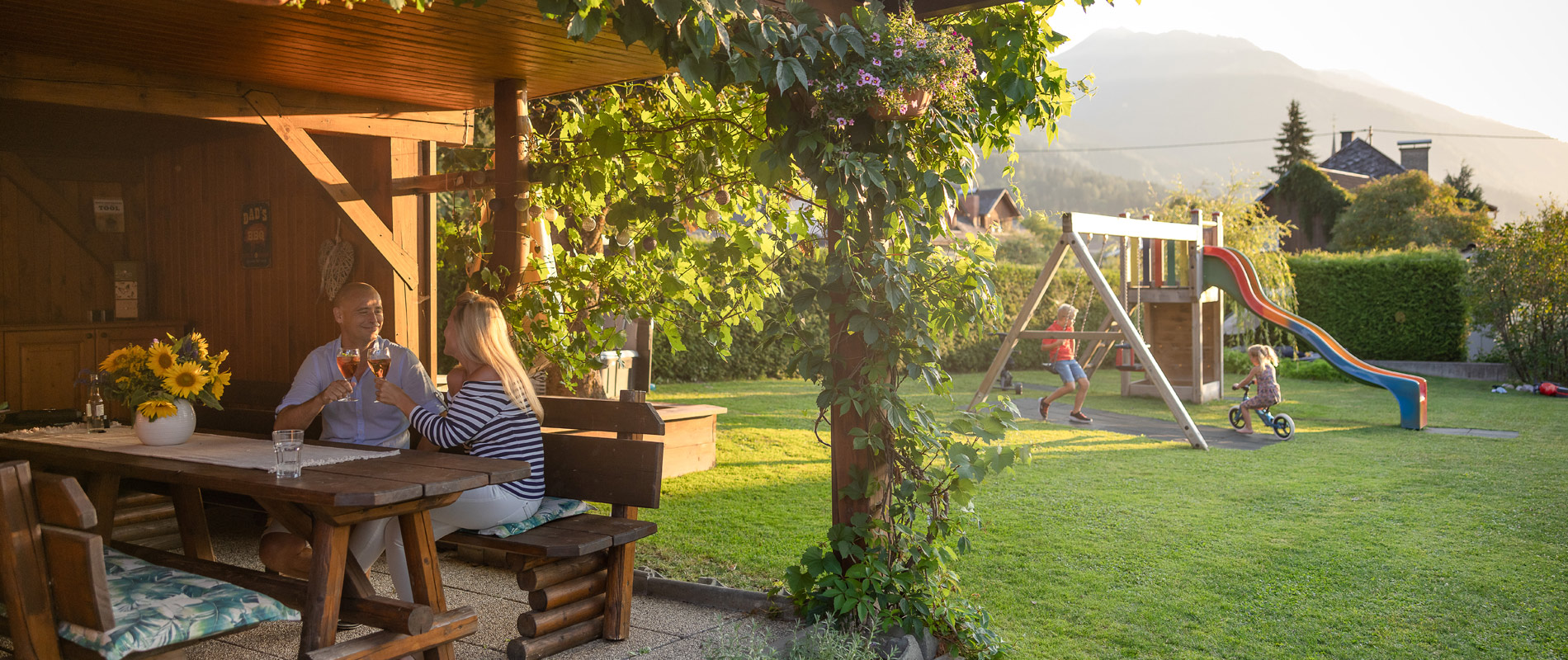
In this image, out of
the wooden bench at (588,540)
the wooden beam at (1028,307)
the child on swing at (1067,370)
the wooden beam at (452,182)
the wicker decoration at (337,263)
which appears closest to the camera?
the wooden bench at (588,540)

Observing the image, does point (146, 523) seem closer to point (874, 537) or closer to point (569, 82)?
point (569, 82)

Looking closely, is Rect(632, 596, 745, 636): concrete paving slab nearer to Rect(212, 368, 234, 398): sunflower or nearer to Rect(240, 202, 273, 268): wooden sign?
Rect(212, 368, 234, 398): sunflower

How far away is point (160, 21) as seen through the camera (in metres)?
3.77

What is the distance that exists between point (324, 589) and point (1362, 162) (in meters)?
49.0

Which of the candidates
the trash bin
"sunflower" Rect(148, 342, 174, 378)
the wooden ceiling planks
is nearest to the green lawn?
the trash bin

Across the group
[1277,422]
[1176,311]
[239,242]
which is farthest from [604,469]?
[1176,311]

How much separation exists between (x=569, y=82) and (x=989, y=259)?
8.39 ft

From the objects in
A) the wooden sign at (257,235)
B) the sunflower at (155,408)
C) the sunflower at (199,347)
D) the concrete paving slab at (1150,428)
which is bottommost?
the concrete paving slab at (1150,428)

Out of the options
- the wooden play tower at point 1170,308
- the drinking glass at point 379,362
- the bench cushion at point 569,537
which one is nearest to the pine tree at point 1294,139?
the wooden play tower at point 1170,308

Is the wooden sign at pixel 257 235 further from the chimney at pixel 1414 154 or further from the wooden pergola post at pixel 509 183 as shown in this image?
the chimney at pixel 1414 154

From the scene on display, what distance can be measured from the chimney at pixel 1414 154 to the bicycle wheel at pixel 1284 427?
127 feet

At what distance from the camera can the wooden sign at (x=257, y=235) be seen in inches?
238

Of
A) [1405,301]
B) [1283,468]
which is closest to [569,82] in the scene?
[1283,468]

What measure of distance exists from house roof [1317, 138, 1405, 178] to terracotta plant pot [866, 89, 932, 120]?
45.4 meters
